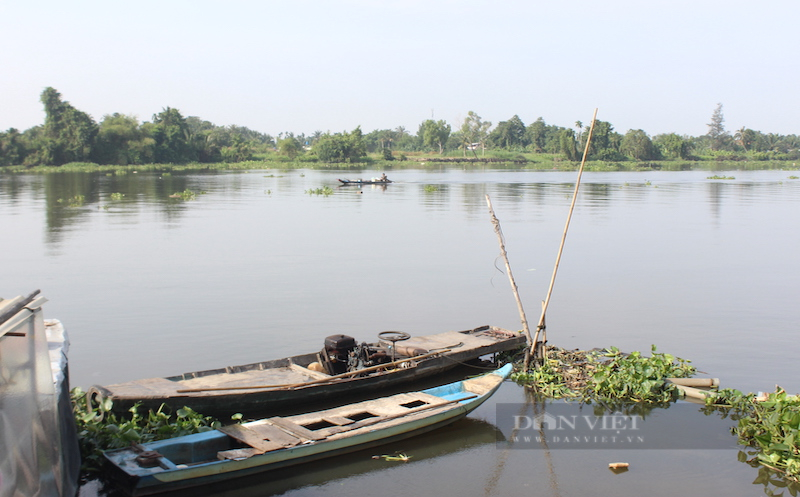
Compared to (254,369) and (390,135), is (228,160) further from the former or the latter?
(254,369)

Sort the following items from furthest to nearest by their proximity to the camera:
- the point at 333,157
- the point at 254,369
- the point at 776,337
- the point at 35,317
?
the point at 333,157, the point at 776,337, the point at 254,369, the point at 35,317

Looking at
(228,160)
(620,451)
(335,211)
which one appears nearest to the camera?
(620,451)

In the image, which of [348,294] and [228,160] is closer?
[348,294]

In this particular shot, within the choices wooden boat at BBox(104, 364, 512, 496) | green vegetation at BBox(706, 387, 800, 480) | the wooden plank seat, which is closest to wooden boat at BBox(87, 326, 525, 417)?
wooden boat at BBox(104, 364, 512, 496)

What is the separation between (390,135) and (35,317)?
498 feet

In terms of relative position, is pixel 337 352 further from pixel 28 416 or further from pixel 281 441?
pixel 28 416

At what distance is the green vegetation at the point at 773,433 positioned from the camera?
7090 millimetres

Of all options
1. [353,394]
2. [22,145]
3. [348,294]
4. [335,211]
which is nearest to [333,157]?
[22,145]

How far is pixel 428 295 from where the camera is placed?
14.6 m

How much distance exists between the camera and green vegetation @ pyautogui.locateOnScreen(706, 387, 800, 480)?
7090 millimetres

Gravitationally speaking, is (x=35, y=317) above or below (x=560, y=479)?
above

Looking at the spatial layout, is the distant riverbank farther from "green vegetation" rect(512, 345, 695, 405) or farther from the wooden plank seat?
the wooden plank seat

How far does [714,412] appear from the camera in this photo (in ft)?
28.9

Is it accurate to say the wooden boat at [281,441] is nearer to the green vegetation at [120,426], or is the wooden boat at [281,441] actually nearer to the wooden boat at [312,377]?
the green vegetation at [120,426]
